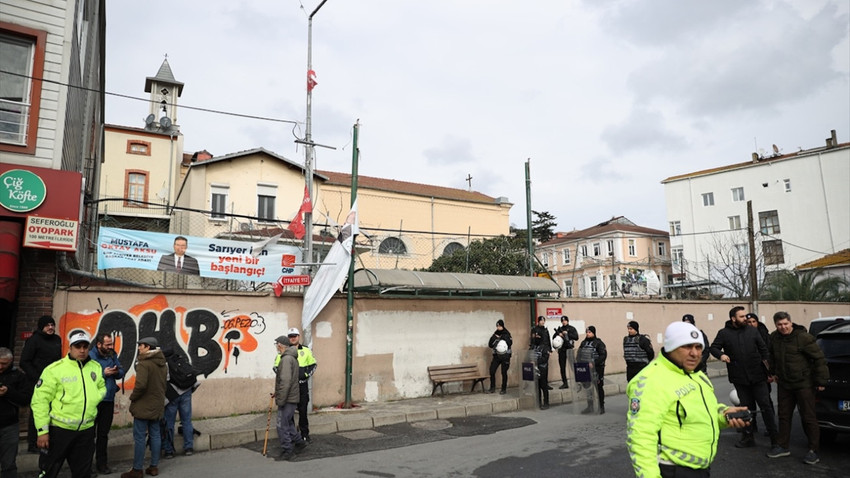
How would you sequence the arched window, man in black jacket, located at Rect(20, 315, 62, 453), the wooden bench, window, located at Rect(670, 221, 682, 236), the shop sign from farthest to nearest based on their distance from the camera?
window, located at Rect(670, 221, 682, 236)
the arched window
the wooden bench
the shop sign
man in black jacket, located at Rect(20, 315, 62, 453)

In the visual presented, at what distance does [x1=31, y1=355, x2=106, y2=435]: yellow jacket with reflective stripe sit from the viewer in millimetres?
5273

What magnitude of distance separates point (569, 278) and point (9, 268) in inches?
2137

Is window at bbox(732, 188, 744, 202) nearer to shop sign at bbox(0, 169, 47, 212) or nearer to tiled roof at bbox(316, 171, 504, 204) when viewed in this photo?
tiled roof at bbox(316, 171, 504, 204)

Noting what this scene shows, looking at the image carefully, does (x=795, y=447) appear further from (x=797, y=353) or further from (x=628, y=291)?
(x=628, y=291)

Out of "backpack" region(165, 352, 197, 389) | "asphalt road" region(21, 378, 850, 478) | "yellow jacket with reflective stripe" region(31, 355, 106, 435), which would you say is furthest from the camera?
"backpack" region(165, 352, 197, 389)

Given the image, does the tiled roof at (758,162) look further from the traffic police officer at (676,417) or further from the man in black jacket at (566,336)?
the traffic police officer at (676,417)

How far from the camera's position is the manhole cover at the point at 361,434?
9289mm

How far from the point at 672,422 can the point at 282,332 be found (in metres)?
9.34

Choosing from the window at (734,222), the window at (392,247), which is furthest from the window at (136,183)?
the window at (734,222)

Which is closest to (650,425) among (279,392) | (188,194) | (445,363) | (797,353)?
(797,353)

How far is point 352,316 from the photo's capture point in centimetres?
1193

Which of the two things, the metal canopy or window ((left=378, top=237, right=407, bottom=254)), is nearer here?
the metal canopy

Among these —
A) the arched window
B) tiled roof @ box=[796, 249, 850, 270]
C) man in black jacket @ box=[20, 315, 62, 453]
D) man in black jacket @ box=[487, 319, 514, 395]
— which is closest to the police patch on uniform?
man in black jacket @ box=[20, 315, 62, 453]

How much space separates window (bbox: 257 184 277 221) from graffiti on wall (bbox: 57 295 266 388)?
26.2 m
